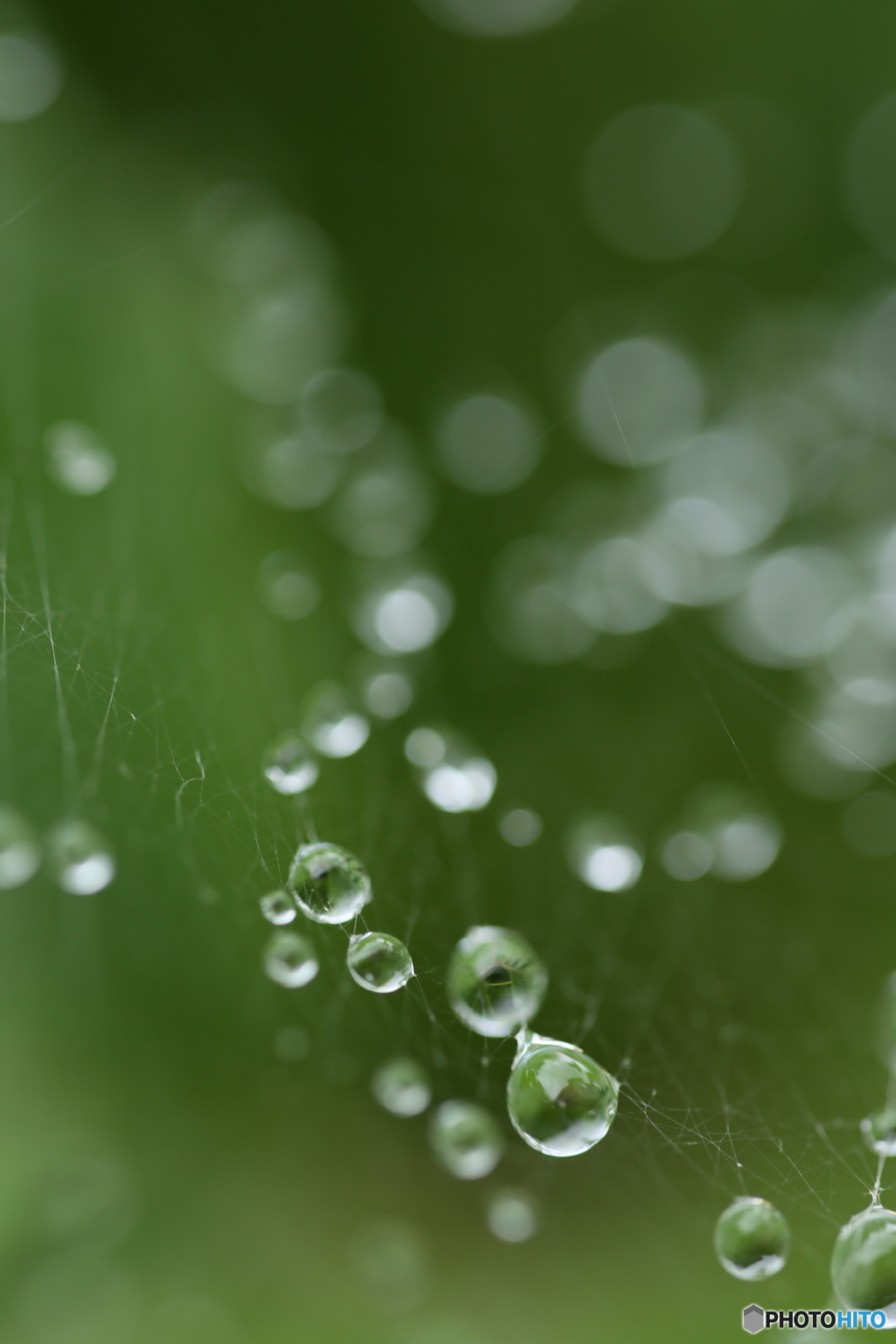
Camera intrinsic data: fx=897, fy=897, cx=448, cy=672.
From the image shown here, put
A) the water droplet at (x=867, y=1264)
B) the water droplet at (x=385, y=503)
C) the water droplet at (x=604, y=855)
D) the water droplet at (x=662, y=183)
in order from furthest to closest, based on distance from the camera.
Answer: the water droplet at (x=662, y=183), the water droplet at (x=385, y=503), the water droplet at (x=604, y=855), the water droplet at (x=867, y=1264)

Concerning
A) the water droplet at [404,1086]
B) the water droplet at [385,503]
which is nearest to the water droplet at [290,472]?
the water droplet at [385,503]

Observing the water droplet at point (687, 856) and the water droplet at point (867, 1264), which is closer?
the water droplet at point (867, 1264)

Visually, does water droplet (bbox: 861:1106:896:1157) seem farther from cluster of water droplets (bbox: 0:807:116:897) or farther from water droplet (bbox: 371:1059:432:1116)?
cluster of water droplets (bbox: 0:807:116:897)

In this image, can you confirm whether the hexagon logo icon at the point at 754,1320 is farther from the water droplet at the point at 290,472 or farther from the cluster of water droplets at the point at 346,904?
the water droplet at the point at 290,472

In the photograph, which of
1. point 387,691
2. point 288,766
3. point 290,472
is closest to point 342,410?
point 290,472

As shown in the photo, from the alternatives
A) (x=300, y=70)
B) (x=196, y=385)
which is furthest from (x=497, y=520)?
(x=300, y=70)

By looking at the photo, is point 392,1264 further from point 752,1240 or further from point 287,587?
point 287,587

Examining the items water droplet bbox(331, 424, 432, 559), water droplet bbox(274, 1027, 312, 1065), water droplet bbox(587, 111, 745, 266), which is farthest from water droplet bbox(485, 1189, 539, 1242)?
water droplet bbox(587, 111, 745, 266)
